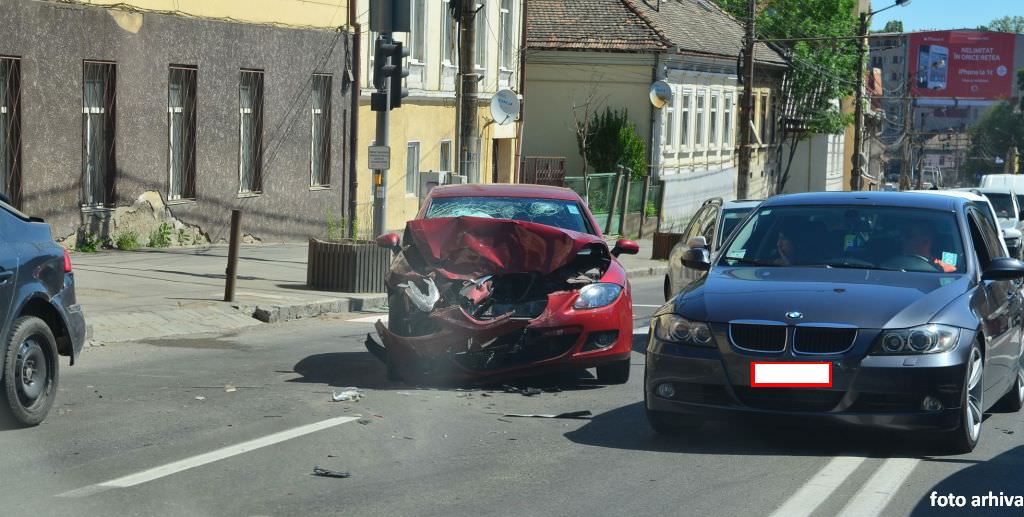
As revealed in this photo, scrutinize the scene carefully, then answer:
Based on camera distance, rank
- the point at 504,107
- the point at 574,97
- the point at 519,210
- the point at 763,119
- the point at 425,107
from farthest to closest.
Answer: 1. the point at 763,119
2. the point at 574,97
3. the point at 425,107
4. the point at 504,107
5. the point at 519,210

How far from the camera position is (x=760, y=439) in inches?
333

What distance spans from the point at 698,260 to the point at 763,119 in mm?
53855

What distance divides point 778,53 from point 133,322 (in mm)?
51998

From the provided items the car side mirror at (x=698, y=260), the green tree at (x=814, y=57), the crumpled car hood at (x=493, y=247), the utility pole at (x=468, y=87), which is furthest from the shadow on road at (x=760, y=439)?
the green tree at (x=814, y=57)

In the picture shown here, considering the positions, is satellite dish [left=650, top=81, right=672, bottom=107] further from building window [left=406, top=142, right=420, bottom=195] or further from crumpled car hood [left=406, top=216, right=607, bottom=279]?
crumpled car hood [left=406, top=216, right=607, bottom=279]

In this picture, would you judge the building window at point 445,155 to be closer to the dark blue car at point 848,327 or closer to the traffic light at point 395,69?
the traffic light at point 395,69

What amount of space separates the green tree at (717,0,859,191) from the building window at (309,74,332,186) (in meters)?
38.0

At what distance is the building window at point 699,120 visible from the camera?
50656mm

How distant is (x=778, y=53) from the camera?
6262 cm

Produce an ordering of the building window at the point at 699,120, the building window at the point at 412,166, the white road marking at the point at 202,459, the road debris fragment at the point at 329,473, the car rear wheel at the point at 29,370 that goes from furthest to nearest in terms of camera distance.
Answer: the building window at the point at 699,120
the building window at the point at 412,166
the car rear wheel at the point at 29,370
the road debris fragment at the point at 329,473
the white road marking at the point at 202,459

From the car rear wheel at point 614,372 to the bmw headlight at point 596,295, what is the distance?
479 mm

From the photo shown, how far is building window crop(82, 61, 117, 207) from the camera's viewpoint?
2067 cm

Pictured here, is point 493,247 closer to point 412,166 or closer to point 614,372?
point 614,372

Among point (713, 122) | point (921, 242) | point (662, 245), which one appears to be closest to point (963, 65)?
point (713, 122)
